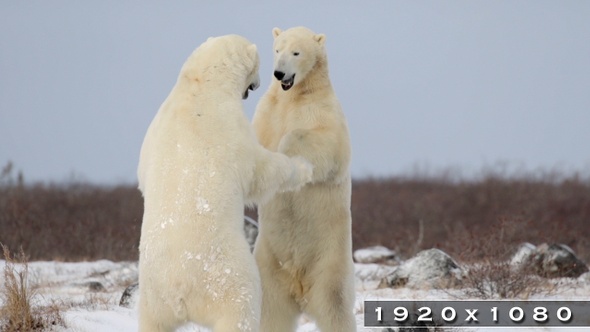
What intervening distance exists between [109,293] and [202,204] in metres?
4.87

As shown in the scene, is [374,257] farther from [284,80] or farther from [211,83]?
[211,83]

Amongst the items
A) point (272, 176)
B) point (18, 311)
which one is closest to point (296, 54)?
point (272, 176)

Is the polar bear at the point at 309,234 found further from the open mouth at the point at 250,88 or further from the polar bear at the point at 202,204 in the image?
the polar bear at the point at 202,204

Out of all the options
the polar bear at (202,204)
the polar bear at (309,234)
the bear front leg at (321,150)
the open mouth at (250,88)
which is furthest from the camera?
the polar bear at (309,234)

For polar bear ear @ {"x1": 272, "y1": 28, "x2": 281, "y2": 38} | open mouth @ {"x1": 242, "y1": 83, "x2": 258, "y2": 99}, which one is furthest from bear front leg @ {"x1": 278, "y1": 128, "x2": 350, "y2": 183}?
polar bear ear @ {"x1": 272, "y1": 28, "x2": 281, "y2": 38}

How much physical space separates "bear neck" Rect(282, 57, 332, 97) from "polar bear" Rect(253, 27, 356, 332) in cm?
4

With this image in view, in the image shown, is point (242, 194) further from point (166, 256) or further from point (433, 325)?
point (433, 325)

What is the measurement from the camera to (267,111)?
5.23 m

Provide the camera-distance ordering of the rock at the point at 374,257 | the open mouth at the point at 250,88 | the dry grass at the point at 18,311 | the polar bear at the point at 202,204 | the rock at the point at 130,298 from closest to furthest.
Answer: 1. the polar bear at the point at 202,204
2. the open mouth at the point at 250,88
3. the dry grass at the point at 18,311
4. the rock at the point at 130,298
5. the rock at the point at 374,257

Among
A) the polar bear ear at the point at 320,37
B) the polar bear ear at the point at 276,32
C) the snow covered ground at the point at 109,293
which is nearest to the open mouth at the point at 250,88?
the polar bear ear at the point at 320,37

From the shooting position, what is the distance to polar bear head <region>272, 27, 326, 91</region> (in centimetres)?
500

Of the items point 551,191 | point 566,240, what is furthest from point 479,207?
point 566,240

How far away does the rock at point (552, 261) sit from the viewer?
9177 millimetres

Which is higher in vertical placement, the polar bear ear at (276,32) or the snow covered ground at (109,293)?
the polar bear ear at (276,32)
